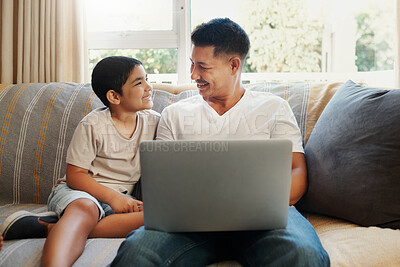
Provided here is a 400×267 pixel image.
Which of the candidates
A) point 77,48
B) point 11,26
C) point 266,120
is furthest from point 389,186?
point 11,26

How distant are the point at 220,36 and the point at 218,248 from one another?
82cm

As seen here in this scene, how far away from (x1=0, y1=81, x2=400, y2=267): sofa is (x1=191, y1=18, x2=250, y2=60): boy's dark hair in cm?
25

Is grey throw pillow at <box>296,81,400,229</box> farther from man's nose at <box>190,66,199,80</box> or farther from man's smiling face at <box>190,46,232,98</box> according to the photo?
man's nose at <box>190,66,199,80</box>

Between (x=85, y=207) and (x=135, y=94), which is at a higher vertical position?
(x=135, y=94)

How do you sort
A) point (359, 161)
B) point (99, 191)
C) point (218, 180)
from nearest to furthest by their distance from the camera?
point (218, 180), point (359, 161), point (99, 191)

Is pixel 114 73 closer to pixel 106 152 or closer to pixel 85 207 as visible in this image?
pixel 106 152

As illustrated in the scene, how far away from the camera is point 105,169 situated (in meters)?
1.48

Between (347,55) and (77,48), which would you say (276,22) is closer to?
(347,55)

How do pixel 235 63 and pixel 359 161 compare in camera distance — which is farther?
pixel 235 63

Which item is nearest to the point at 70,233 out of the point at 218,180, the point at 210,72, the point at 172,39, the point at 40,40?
the point at 218,180

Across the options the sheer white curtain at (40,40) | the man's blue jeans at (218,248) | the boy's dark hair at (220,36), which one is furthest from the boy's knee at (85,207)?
the sheer white curtain at (40,40)

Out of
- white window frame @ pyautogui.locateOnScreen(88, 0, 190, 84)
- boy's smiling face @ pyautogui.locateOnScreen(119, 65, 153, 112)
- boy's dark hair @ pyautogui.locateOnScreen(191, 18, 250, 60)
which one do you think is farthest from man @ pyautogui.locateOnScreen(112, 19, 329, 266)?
white window frame @ pyautogui.locateOnScreen(88, 0, 190, 84)

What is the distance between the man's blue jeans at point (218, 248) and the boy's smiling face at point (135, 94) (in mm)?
627

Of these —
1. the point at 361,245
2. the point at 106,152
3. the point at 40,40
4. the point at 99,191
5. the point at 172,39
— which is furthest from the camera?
the point at 172,39
